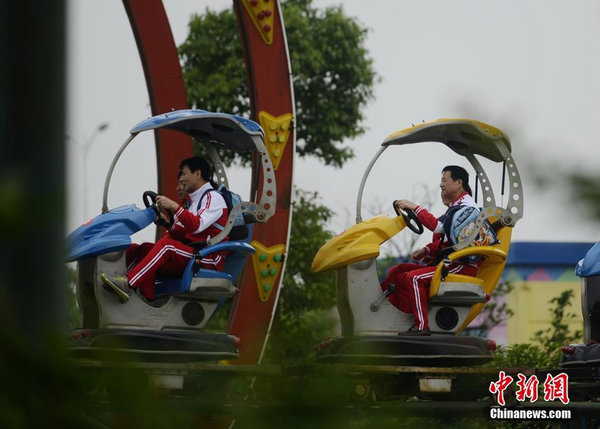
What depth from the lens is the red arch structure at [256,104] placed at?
8102mm

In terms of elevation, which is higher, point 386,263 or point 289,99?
point 289,99

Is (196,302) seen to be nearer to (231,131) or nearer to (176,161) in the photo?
(231,131)

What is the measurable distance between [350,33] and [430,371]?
11.2 m

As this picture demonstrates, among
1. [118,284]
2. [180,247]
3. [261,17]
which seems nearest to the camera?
[118,284]

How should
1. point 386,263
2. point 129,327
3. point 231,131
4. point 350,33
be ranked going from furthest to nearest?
point 350,33 < point 386,263 < point 231,131 < point 129,327

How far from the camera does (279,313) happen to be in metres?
13.8

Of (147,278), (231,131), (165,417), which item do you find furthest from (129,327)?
(165,417)

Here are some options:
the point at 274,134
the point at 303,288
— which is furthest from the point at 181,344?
the point at 303,288

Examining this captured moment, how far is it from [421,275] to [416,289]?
0.31ft

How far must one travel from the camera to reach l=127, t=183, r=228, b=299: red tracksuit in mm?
6179

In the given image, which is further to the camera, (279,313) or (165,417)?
Result: (279,313)

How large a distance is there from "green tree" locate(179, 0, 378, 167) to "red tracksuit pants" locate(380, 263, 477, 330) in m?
9.45

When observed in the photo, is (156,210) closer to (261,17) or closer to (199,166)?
(199,166)

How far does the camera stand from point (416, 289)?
6.34 metres
